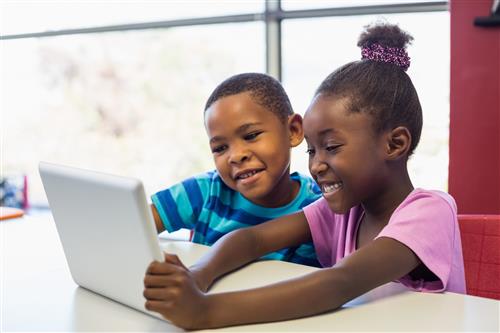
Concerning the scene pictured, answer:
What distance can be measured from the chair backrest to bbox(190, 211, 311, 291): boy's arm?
0.34m

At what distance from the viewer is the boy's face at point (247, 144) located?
122cm

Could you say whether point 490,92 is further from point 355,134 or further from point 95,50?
point 95,50

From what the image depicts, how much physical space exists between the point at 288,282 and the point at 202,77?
2271mm

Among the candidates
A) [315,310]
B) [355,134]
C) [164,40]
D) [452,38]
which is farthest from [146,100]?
[315,310]

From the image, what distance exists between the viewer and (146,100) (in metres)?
3.12

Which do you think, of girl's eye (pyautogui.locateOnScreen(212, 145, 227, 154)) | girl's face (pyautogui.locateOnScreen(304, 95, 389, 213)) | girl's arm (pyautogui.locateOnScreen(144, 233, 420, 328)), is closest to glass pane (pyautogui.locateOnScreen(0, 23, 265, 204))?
girl's eye (pyautogui.locateOnScreen(212, 145, 227, 154))

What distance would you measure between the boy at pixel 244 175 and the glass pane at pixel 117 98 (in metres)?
1.40

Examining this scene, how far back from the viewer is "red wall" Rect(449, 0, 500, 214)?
1.99 m

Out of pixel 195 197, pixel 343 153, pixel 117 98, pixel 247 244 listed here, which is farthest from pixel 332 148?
pixel 117 98

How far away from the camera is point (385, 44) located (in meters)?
1.09

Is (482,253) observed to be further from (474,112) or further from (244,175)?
(474,112)

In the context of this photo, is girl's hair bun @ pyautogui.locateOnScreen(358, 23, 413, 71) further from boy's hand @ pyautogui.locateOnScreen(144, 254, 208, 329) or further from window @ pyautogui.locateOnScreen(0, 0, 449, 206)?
window @ pyautogui.locateOnScreen(0, 0, 449, 206)

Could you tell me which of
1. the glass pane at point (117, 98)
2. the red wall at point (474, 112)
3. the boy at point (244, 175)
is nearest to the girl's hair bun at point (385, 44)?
the boy at point (244, 175)

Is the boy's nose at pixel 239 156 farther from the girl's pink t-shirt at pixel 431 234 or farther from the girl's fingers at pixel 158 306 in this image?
the girl's fingers at pixel 158 306
